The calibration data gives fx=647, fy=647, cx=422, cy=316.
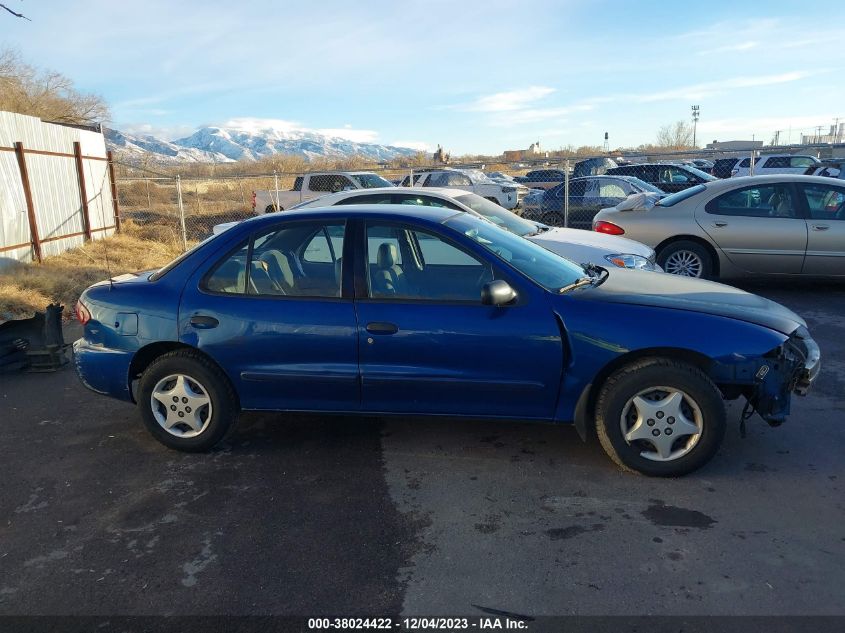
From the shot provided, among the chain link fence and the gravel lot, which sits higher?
the chain link fence

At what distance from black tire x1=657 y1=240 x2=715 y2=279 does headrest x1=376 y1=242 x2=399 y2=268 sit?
566 centimetres

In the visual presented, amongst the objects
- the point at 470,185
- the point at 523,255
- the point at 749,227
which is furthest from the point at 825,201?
the point at 470,185

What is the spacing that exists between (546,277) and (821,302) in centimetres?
574

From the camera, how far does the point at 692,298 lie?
13.2ft

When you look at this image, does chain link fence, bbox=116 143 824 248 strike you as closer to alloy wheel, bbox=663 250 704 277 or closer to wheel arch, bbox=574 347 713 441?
alloy wheel, bbox=663 250 704 277

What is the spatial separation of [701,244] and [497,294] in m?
6.00

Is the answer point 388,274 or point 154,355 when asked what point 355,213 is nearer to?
point 388,274

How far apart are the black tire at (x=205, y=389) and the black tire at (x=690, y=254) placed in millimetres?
6474

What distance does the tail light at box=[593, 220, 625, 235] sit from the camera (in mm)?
9039

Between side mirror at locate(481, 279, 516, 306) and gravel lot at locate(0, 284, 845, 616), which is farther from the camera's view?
side mirror at locate(481, 279, 516, 306)

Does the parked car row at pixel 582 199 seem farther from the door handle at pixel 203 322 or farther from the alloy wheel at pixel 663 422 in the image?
the door handle at pixel 203 322

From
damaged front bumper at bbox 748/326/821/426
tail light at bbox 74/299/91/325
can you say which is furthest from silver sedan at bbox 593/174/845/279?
tail light at bbox 74/299/91/325

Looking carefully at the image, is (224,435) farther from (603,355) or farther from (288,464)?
(603,355)

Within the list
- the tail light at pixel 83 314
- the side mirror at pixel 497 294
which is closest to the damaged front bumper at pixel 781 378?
the side mirror at pixel 497 294
